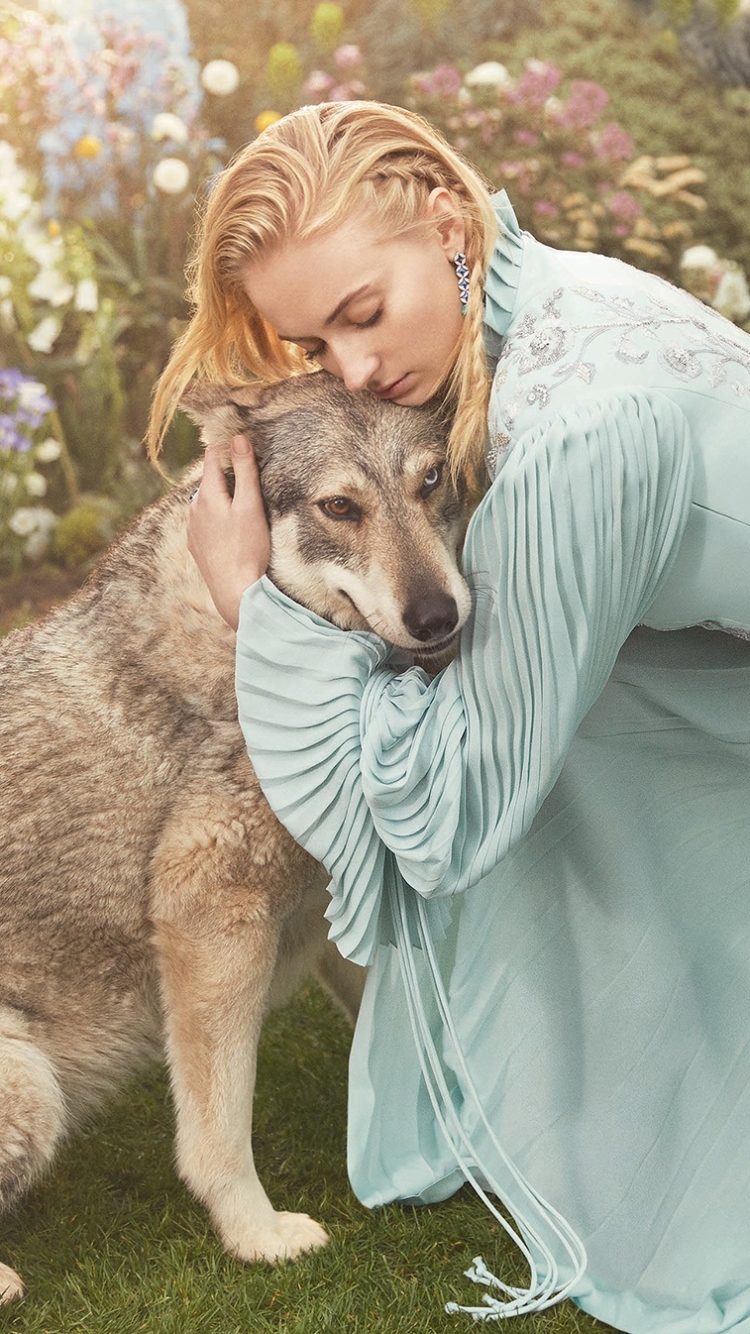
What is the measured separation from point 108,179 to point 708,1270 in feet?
18.9

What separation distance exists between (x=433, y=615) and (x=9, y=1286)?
1.61 metres

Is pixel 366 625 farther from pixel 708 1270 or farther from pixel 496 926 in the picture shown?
Answer: pixel 708 1270

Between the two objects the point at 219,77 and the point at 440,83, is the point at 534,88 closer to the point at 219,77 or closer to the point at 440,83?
the point at 440,83

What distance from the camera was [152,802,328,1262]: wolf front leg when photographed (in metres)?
2.62

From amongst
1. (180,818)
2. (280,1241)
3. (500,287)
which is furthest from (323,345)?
(280,1241)

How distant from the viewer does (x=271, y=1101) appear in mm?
3250

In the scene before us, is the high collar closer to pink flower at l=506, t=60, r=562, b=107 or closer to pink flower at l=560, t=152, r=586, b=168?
pink flower at l=560, t=152, r=586, b=168

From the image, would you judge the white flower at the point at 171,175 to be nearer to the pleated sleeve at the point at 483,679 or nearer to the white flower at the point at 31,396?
the white flower at the point at 31,396

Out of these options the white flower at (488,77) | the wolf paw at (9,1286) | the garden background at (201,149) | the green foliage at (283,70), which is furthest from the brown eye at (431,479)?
the green foliage at (283,70)

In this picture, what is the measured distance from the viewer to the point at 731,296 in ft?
20.7

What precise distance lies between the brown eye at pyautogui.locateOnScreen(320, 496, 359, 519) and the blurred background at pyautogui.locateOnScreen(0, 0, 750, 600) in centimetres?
366

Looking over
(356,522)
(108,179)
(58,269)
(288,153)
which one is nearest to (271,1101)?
(356,522)

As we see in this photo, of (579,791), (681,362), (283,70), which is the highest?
(681,362)

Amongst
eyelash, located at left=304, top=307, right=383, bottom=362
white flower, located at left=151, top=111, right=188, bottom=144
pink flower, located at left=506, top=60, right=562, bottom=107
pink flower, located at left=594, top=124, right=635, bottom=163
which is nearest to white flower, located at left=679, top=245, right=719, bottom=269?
pink flower, located at left=594, top=124, right=635, bottom=163
